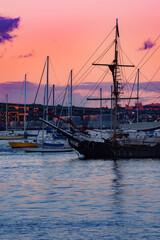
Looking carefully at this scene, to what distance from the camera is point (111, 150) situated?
62000 mm

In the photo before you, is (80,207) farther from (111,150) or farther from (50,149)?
(50,149)

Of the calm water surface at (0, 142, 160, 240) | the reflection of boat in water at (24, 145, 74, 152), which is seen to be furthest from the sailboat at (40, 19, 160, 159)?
the calm water surface at (0, 142, 160, 240)

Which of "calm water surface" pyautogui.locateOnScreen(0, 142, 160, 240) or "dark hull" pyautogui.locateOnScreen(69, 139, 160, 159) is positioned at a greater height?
"dark hull" pyautogui.locateOnScreen(69, 139, 160, 159)

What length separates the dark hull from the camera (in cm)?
6197

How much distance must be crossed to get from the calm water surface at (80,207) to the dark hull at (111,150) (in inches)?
827

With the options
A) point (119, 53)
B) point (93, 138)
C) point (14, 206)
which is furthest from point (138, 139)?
point (14, 206)

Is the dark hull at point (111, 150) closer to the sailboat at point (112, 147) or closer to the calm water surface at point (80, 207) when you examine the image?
the sailboat at point (112, 147)

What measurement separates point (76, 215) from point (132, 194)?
7.83m

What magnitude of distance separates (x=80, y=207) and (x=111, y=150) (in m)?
38.6

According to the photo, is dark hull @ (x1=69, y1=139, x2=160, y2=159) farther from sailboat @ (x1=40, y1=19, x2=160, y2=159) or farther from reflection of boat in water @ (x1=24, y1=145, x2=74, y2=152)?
reflection of boat in water @ (x1=24, y1=145, x2=74, y2=152)

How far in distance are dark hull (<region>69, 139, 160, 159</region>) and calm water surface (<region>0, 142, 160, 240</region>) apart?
21.0 metres

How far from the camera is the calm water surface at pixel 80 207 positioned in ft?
58.9

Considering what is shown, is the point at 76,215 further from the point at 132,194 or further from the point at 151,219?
the point at 132,194

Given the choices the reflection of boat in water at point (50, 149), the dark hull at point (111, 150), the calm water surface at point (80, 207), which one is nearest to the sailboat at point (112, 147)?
the dark hull at point (111, 150)
